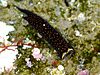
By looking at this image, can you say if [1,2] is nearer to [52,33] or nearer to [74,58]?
[52,33]

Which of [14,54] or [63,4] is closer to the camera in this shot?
[14,54]

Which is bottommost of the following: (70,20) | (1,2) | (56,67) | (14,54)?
(56,67)

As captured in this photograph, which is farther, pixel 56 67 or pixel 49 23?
pixel 49 23

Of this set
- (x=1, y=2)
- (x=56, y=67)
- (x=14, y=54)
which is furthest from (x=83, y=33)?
(x=1, y=2)

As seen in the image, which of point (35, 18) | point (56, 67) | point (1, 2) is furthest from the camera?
point (1, 2)

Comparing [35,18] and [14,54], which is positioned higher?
[35,18]

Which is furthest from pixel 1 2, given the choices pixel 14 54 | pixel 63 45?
pixel 63 45

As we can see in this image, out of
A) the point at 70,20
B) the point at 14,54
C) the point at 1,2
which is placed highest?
the point at 1,2

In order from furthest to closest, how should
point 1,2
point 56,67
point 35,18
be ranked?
point 1,2 → point 35,18 → point 56,67

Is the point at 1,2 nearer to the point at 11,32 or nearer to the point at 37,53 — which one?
the point at 11,32
